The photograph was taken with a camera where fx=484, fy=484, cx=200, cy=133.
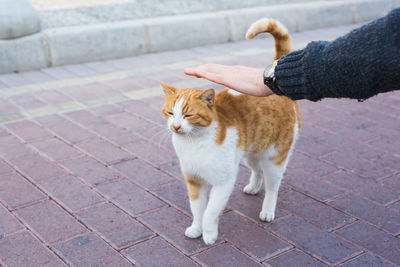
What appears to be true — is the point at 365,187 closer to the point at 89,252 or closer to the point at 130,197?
the point at 130,197

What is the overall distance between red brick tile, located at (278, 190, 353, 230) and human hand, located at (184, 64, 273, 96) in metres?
Answer: 1.19

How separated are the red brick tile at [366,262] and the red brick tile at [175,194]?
3.43 ft

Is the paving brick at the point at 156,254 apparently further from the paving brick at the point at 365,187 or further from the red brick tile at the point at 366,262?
the paving brick at the point at 365,187

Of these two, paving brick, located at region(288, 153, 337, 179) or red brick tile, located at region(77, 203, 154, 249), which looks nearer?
red brick tile, located at region(77, 203, 154, 249)

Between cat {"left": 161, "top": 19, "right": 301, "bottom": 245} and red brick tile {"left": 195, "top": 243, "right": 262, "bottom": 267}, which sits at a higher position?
cat {"left": 161, "top": 19, "right": 301, "bottom": 245}

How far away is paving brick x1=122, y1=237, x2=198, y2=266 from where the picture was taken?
2.64 metres

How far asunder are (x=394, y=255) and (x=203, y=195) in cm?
114

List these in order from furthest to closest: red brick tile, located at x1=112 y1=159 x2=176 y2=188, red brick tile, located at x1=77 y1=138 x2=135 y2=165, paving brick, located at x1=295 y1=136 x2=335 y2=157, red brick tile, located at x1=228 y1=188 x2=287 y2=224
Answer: paving brick, located at x1=295 y1=136 x2=335 y2=157 < red brick tile, located at x1=77 y1=138 x2=135 y2=165 < red brick tile, located at x1=112 y1=159 x2=176 y2=188 < red brick tile, located at x1=228 y1=188 x2=287 y2=224

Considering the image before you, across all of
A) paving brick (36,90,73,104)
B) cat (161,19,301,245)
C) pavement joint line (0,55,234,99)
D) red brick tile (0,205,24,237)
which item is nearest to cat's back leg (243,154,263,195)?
cat (161,19,301,245)

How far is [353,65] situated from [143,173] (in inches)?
85.3

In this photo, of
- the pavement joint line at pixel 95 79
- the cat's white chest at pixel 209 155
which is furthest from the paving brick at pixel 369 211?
the pavement joint line at pixel 95 79

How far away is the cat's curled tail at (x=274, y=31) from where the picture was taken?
8.94 feet

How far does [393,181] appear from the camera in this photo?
3.56 meters

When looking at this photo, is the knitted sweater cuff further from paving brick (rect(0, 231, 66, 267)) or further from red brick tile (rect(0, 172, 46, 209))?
red brick tile (rect(0, 172, 46, 209))
